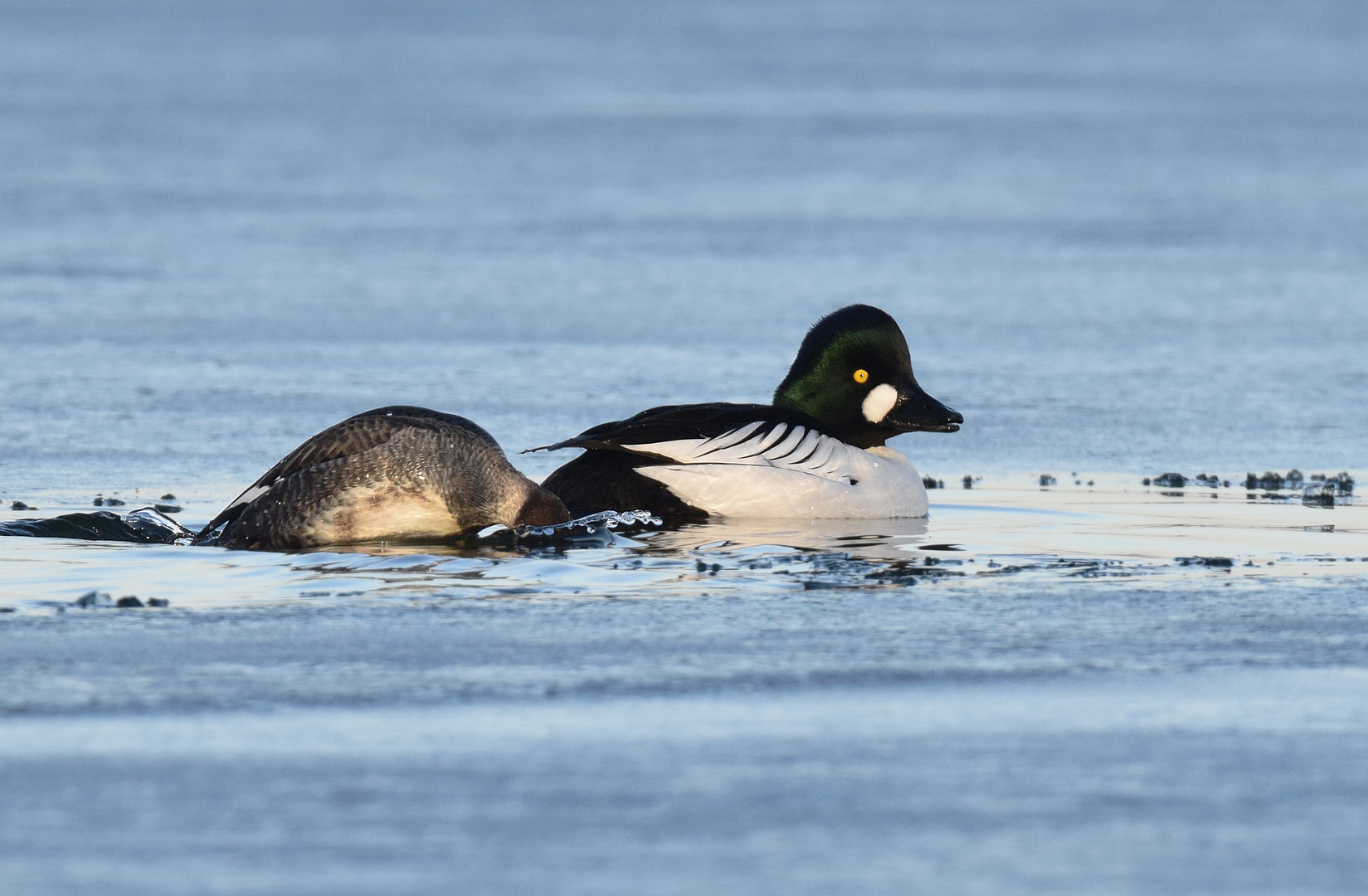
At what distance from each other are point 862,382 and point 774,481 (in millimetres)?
788

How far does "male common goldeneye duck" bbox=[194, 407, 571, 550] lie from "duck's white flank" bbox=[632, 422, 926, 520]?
3.06 ft

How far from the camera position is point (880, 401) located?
28.5 ft

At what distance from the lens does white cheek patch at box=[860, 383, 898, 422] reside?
340 inches

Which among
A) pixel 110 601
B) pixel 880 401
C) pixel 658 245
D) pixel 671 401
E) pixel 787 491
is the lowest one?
pixel 110 601

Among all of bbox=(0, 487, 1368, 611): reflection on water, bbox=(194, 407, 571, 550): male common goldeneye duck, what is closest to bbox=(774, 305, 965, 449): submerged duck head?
bbox=(0, 487, 1368, 611): reflection on water

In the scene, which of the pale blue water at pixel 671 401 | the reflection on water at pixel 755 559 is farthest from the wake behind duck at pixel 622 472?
the pale blue water at pixel 671 401

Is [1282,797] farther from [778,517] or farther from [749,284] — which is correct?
[749,284]

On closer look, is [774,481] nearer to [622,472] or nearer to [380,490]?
[622,472]

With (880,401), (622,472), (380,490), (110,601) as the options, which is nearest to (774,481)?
(622,472)

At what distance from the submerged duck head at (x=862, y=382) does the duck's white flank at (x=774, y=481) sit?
42cm

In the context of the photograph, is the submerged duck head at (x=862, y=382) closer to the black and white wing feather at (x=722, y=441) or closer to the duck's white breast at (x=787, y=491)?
the black and white wing feather at (x=722, y=441)

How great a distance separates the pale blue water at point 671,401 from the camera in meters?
4.06

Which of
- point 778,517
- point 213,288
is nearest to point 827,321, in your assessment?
point 778,517

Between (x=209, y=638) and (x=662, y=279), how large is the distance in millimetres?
8560
